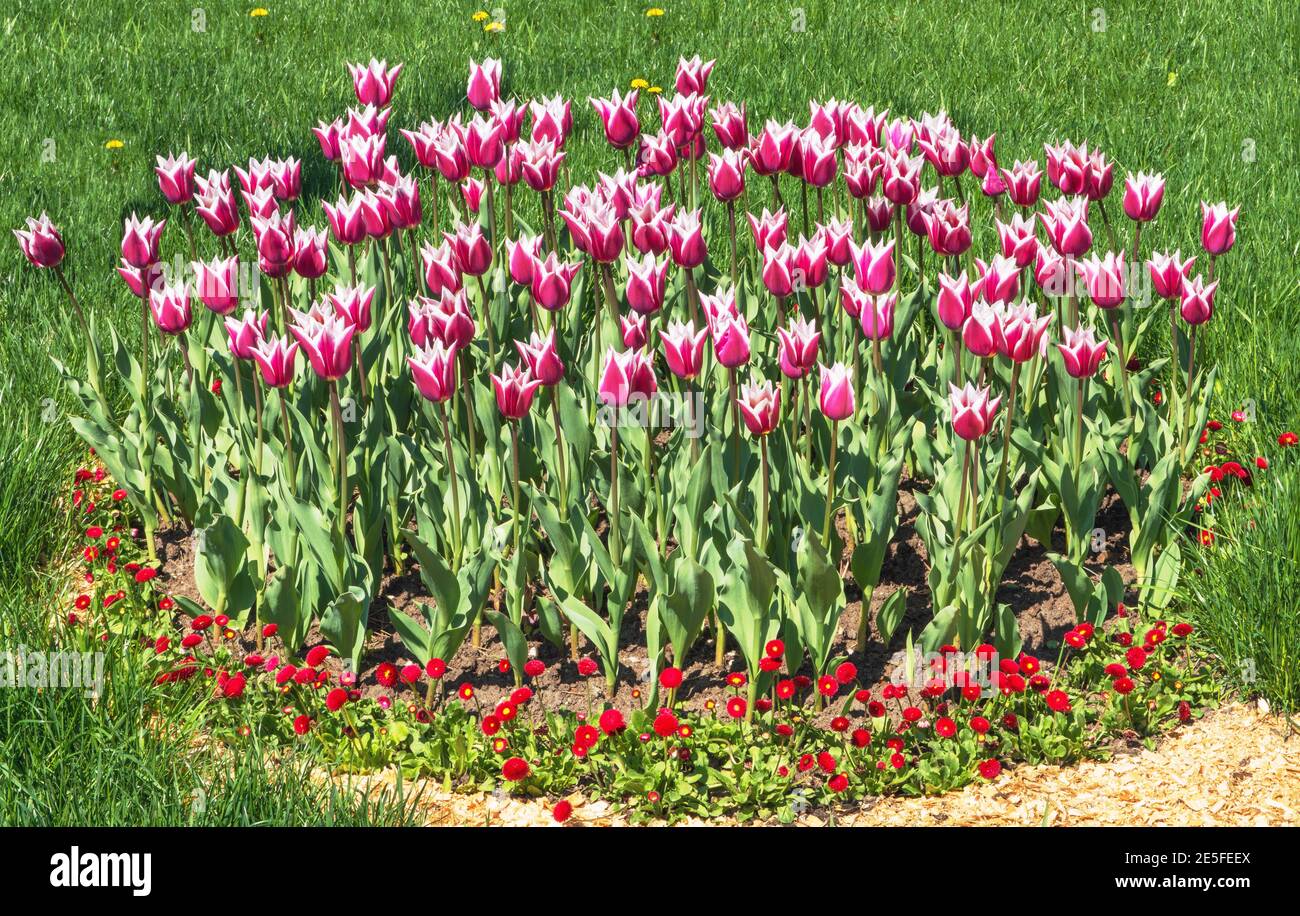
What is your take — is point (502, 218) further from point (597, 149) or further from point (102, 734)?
point (102, 734)

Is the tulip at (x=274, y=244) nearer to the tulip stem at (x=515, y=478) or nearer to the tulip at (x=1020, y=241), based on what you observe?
the tulip stem at (x=515, y=478)

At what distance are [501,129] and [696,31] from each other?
4.51 metres

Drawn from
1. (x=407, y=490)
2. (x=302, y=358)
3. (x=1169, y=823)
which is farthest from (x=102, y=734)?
(x=1169, y=823)

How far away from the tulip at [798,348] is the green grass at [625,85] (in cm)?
174

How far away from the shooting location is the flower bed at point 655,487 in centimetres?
323

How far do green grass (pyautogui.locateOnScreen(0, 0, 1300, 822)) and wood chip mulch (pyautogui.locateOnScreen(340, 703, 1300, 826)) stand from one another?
1371 millimetres

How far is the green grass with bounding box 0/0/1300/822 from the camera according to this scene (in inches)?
202

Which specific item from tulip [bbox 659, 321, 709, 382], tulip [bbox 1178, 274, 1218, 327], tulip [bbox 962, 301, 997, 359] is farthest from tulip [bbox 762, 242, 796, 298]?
tulip [bbox 1178, 274, 1218, 327]

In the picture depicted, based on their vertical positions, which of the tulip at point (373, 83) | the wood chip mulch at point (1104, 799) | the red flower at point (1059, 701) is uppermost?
the tulip at point (373, 83)

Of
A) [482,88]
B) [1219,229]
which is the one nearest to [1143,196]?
[1219,229]

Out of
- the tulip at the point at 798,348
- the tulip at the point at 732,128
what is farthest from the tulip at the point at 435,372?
the tulip at the point at 732,128

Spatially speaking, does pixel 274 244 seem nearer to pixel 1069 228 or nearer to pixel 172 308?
pixel 172 308

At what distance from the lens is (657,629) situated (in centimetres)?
335

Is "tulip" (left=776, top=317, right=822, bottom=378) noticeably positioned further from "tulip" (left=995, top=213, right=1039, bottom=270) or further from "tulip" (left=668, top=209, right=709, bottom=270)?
"tulip" (left=995, top=213, right=1039, bottom=270)
